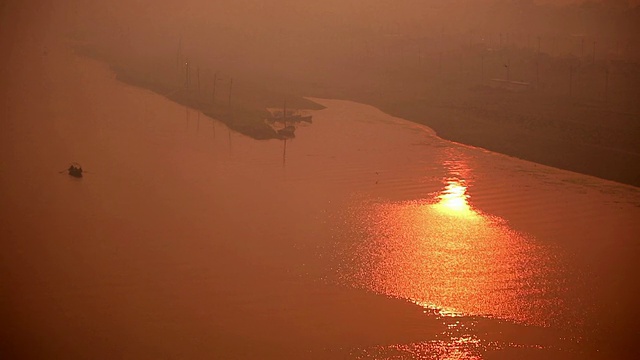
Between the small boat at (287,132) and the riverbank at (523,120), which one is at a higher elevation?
the riverbank at (523,120)

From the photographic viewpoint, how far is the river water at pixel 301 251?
17.3ft

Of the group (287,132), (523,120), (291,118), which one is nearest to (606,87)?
(523,120)

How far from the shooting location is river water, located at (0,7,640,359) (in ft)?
17.3

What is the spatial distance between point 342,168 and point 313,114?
443cm

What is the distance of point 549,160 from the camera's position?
11.1 metres

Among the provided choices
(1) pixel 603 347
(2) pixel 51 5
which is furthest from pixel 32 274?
(2) pixel 51 5

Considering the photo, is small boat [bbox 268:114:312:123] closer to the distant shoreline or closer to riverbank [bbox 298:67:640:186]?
the distant shoreline

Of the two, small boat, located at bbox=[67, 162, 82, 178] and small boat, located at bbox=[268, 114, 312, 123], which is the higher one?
small boat, located at bbox=[268, 114, 312, 123]

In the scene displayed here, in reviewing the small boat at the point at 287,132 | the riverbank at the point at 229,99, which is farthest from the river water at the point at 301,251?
the riverbank at the point at 229,99

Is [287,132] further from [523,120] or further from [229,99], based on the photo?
[523,120]

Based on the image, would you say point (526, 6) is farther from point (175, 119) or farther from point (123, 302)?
point (123, 302)

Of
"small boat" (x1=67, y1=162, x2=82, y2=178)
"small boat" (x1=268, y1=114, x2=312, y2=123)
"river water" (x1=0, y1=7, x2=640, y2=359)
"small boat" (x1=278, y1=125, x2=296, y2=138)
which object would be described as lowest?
"river water" (x1=0, y1=7, x2=640, y2=359)

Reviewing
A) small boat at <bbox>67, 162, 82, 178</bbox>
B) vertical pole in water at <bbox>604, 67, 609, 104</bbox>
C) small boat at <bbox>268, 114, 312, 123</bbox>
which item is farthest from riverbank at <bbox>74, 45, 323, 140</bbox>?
vertical pole in water at <bbox>604, 67, 609, 104</bbox>

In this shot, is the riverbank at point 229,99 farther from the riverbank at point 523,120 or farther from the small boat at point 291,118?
the riverbank at point 523,120
